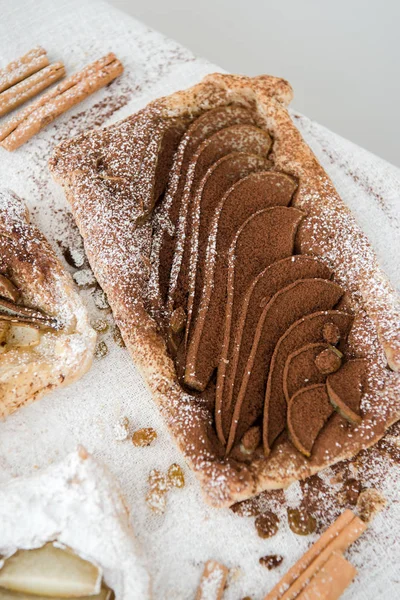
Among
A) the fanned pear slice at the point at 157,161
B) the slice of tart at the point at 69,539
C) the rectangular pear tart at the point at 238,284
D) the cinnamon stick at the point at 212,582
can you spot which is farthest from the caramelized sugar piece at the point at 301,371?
the fanned pear slice at the point at 157,161

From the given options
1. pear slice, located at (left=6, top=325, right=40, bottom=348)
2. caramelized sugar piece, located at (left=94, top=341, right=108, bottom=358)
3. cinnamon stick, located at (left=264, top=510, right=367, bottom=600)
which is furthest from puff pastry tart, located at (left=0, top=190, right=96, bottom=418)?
cinnamon stick, located at (left=264, top=510, right=367, bottom=600)

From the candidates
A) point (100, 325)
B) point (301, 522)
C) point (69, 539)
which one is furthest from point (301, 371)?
point (69, 539)

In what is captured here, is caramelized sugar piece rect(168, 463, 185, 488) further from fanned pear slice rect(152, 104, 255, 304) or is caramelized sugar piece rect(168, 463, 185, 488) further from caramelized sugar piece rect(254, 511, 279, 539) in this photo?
fanned pear slice rect(152, 104, 255, 304)

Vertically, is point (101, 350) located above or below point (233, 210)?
below

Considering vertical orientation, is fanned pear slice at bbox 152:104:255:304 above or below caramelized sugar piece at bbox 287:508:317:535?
above

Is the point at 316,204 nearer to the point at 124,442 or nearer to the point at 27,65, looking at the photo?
the point at 124,442

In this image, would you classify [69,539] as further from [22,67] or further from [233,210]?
[22,67]

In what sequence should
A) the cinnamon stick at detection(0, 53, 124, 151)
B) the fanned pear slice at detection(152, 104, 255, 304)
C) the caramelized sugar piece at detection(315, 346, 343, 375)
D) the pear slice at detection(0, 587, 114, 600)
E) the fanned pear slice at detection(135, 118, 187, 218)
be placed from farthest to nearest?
the cinnamon stick at detection(0, 53, 124, 151) → the fanned pear slice at detection(135, 118, 187, 218) → the fanned pear slice at detection(152, 104, 255, 304) → the caramelized sugar piece at detection(315, 346, 343, 375) → the pear slice at detection(0, 587, 114, 600)
